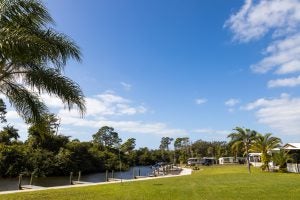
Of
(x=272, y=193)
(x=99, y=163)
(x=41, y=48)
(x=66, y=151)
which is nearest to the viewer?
(x=41, y=48)

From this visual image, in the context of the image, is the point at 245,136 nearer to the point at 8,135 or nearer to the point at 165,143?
the point at 8,135

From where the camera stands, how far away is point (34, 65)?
1166 cm

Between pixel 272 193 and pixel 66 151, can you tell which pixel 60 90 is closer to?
pixel 272 193

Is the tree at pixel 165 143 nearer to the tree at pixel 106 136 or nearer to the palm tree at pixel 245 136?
the tree at pixel 106 136

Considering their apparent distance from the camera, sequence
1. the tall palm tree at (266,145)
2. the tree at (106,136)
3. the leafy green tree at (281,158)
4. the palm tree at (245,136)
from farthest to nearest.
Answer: the tree at (106,136), the palm tree at (245,136), the tall palm tree at (266,145), the leafy green tree at (281,158)

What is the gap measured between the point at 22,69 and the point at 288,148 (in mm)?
41341

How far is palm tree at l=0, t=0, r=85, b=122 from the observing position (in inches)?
403

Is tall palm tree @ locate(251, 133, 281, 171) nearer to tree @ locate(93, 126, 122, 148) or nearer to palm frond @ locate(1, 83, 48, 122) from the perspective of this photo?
palm frond @ locate(1, 83, 48, 122)

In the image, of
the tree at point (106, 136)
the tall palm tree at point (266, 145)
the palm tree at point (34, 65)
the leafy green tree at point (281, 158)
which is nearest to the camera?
the palm tree at point (34, 65)

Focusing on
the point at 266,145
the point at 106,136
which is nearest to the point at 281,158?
the point at 266,145

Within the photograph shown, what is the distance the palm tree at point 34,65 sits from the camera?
10234 mm

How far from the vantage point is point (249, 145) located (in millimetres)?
49125

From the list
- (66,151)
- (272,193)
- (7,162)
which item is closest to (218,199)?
(272,193)

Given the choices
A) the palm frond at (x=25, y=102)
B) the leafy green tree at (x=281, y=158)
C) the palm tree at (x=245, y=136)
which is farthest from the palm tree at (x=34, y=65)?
the palm tree at (x=245, y=136)
